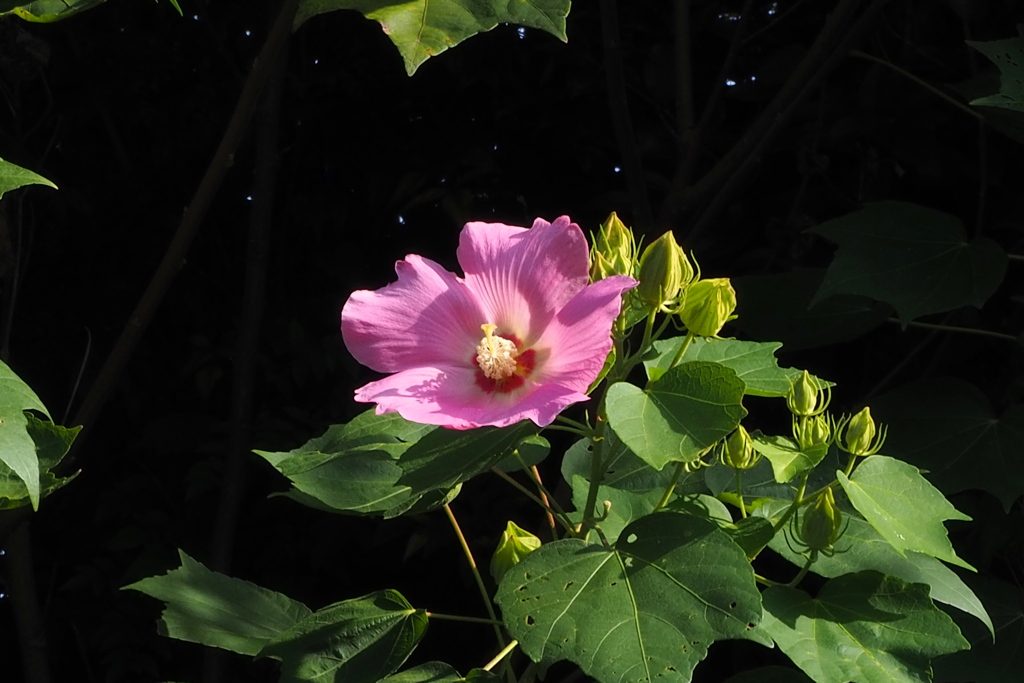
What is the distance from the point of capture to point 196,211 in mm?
1225

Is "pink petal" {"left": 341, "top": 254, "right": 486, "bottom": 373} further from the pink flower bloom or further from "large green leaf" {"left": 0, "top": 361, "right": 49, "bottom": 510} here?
"large green leaf" {"left": 0, "top": 361, "right": 49, "bottom": 510}

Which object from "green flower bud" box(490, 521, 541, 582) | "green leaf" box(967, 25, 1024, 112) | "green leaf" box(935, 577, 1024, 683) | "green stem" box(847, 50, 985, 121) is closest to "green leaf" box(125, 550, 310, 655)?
"green flower bud" box(490, 521, 541, 582)

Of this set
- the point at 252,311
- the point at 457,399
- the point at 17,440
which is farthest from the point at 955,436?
the point at 252,311

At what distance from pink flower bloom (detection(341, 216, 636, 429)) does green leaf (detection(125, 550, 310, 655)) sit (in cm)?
38

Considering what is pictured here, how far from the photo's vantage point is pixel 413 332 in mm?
810

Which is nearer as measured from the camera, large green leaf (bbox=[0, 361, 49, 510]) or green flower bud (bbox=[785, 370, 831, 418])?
large green leaf (bbox=[0, 361, 49, 510])

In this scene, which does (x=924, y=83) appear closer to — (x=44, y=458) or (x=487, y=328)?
(x=487, y=328)

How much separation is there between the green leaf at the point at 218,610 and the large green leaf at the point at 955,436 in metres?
0.79

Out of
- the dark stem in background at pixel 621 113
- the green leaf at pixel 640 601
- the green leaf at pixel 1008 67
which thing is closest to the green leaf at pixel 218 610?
the green leaf at pixel 640 601

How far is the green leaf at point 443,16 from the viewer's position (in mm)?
738

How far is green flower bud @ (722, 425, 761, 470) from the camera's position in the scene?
0.83 metres

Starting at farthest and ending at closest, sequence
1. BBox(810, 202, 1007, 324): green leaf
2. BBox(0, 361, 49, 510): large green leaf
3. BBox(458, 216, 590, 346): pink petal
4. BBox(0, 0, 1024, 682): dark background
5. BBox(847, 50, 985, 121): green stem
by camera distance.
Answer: BBox(0, 0, 1024, 682): dark background
BBox(847, 50, 985, 121): green stem
BBox(810, 202, 1007, 324): green leaf
BBox(458, 216, 590, 346): pink petal
BBox(0, 361, 49, 510): large green leaf

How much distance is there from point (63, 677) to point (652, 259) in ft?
6.89

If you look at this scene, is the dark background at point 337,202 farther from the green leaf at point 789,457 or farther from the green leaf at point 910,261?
the green leaf at point 789,457
